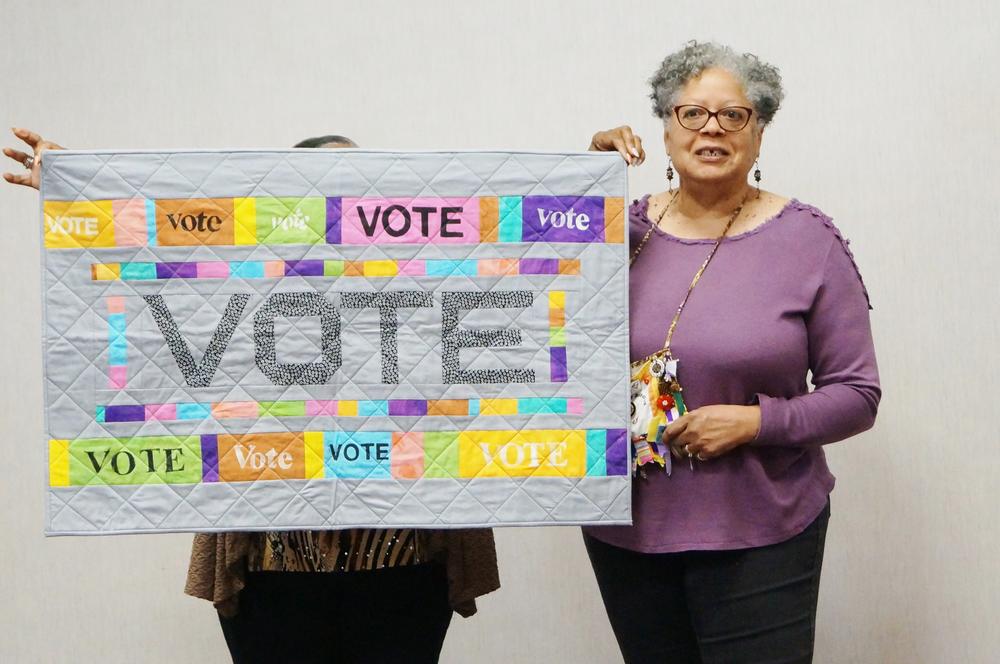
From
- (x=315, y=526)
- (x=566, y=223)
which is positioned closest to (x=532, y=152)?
(x=566, y=223)

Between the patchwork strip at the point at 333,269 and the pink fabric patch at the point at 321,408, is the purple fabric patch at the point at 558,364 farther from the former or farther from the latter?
the pink fabric patch at the point at 321,408

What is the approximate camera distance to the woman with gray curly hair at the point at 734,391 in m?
1.52

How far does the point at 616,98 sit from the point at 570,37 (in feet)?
0.58

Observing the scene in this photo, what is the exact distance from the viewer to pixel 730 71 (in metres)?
1.60

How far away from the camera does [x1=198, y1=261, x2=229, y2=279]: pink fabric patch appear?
5.03ft

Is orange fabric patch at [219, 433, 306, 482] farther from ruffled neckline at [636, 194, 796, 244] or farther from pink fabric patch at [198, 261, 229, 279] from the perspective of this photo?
ruffled neckline at [636, 194, 796, 244]

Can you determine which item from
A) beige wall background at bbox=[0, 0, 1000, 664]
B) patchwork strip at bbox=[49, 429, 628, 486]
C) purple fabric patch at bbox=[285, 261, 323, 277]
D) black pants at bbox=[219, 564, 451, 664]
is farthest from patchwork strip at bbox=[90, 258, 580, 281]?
beige wall background at bbox=[0, 0, 1000, 664]

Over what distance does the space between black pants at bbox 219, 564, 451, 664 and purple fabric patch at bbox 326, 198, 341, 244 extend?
0.54 meters

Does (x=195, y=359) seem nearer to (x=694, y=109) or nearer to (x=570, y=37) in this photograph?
(x=694, y=109)

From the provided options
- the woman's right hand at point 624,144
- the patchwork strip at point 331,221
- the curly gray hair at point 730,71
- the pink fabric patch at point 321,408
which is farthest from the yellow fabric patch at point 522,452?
the curly gray hair at point 730,71

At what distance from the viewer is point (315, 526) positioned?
1552mm

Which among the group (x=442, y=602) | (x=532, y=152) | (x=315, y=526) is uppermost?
(x=532, y=152)

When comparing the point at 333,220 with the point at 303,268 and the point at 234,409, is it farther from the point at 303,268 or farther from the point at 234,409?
the point at 234,409

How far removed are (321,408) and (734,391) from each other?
2.16 feet
